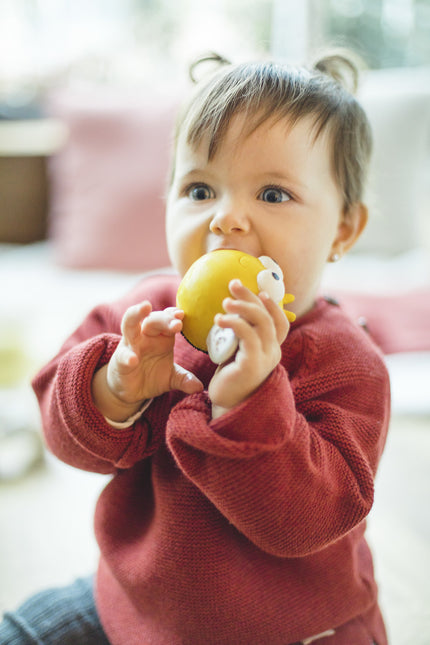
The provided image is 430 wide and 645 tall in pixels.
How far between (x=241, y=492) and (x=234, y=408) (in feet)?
0.27

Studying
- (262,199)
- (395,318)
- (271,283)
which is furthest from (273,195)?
(395,318)

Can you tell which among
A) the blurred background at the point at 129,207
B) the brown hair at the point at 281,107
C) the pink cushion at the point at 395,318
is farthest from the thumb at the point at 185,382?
the pink cushion at the point at 395,318

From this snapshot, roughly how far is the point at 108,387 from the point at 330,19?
211 centimetres

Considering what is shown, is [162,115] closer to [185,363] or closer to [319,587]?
[185,363]

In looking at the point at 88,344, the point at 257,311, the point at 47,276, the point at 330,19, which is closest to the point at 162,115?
the point at 47,276

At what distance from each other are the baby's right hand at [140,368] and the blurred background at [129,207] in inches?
20.3

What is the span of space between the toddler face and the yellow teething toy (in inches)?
2.8

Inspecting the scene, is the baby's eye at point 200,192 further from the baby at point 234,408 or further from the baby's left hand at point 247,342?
the baby's left hand at point 247,342

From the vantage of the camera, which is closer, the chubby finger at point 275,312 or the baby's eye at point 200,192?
the chubby finger at point 275,312

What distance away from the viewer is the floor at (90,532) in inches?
40.0

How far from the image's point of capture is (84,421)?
2.01 feet

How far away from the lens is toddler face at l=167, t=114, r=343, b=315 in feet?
2.07

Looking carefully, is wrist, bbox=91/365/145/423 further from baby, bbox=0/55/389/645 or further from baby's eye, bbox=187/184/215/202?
baby's eye, bbox=187/184/215/202

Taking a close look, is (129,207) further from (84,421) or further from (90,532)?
(84,421)
